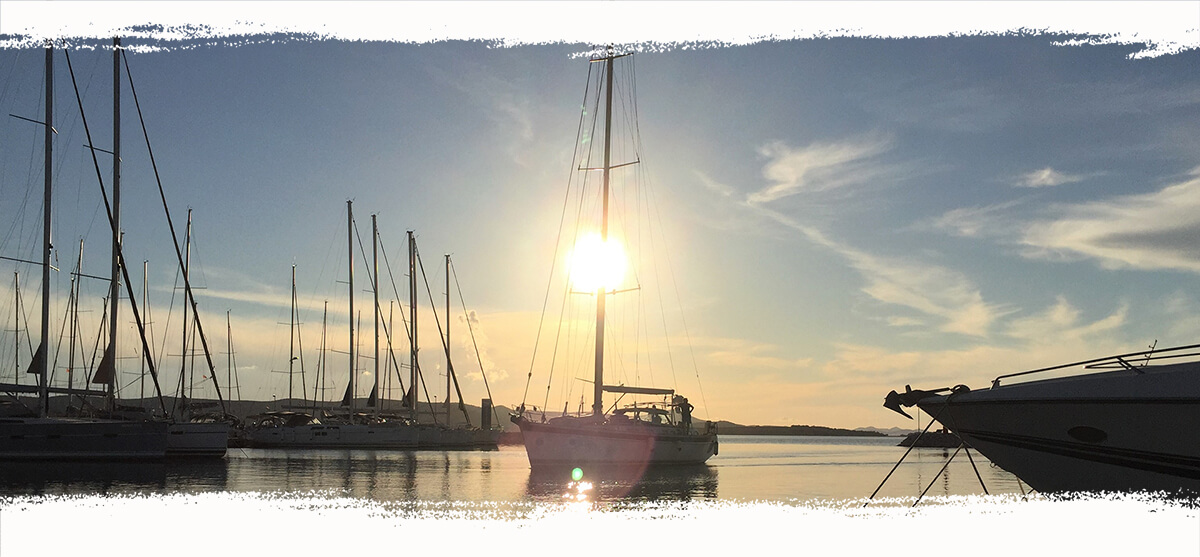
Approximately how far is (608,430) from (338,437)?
3202 centimetres

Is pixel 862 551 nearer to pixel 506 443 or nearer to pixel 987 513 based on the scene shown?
pixel 987 513

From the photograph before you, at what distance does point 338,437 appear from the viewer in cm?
6050

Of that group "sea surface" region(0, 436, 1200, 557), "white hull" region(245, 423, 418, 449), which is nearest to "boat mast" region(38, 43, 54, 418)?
"sea surface" region(0, 436, 1200, 557)

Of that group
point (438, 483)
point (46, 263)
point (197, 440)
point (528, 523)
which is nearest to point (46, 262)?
point (46, 263)

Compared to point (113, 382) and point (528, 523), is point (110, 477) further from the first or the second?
point (528, 523)

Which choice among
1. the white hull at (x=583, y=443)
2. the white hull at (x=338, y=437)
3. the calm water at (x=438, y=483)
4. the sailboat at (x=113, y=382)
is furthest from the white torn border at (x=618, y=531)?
the white hull at (x=338, y=437)

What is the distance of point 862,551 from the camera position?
29.1 feet

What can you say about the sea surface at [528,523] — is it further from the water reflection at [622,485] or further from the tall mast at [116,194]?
the tall mast at [116,194]

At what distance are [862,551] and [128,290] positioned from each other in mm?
33505

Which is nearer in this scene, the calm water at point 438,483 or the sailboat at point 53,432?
the calm water at point 438,483

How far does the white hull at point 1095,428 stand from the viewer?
12211 mm

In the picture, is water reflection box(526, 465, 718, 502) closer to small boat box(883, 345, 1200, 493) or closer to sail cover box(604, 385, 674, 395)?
sail cover box(604, 385, 674, 395)

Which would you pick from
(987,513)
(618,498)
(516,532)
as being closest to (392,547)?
(516,532)

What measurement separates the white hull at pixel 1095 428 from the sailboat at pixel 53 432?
94.2ft
